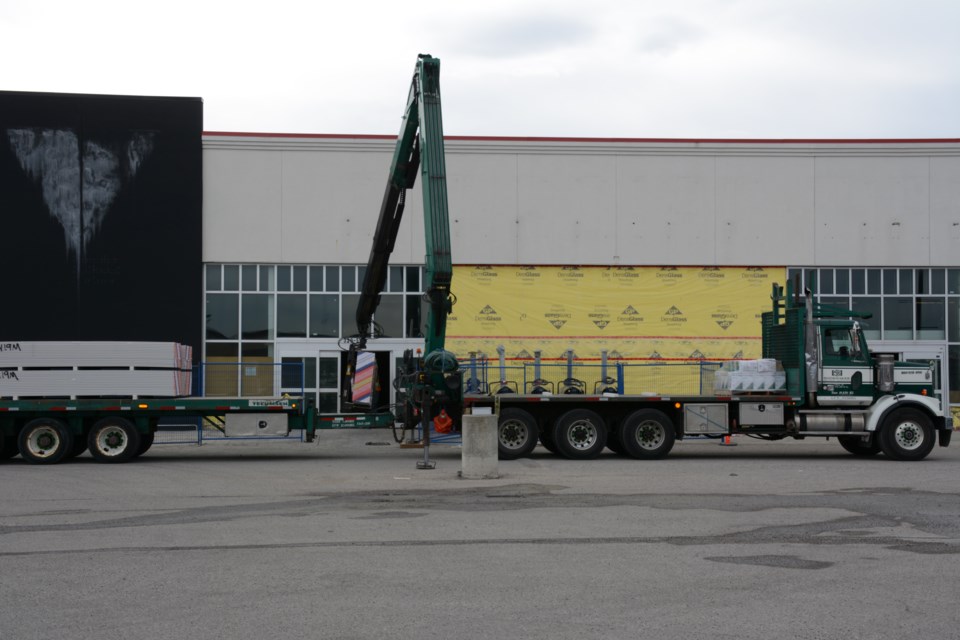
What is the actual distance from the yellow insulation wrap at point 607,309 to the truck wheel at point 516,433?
11.8 m

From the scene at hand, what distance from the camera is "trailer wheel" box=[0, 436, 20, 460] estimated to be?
2181cm

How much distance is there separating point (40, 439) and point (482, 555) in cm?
1457

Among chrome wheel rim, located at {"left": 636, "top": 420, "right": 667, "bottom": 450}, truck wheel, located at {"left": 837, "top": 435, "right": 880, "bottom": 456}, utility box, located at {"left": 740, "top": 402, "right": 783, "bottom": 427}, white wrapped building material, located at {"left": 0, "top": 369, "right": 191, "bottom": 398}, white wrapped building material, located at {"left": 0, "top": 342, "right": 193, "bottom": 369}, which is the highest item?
white wrapped building material, located at {"left": 0, "top": 342, "right": 193, "bottom": 369}

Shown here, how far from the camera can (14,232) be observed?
3288cm

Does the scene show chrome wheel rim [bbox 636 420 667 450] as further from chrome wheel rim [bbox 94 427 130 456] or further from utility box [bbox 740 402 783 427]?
chrome wheel rim [bbox 94 427 130 456]

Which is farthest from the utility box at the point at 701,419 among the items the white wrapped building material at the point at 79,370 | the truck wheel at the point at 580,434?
the white wrapped building material at the point at 79,370

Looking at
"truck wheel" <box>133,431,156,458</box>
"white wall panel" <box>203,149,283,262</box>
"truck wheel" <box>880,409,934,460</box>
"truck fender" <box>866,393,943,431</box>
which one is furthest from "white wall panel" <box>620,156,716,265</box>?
"truck wheel" <box>133,431,156,458</box>

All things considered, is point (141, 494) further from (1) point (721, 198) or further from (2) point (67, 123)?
(1) point (721, 198)

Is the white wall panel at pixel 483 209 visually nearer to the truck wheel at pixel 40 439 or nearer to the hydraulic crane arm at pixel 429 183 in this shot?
the hydraulic crane arm at pixel 429 183

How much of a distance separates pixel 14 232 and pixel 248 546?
25690 millimetres

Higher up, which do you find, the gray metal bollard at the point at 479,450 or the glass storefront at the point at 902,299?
the glass storefront at the point at 902,299

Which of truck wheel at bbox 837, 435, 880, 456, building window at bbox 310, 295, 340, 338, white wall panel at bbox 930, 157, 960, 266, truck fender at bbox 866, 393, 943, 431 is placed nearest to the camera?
truck fender at bbox 866, 393, 943, 431

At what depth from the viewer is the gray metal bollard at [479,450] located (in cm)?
1770

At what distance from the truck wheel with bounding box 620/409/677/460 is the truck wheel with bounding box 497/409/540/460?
6.17ft
